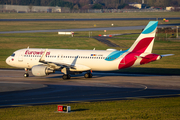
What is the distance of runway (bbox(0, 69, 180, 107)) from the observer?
33.3 m

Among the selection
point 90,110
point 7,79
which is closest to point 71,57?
point 7,79

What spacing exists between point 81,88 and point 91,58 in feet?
28.5

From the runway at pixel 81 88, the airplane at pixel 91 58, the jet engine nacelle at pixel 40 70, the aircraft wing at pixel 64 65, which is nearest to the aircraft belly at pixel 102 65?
the airplane at pixel 91 58

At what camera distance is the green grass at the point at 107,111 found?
2455 centimetres

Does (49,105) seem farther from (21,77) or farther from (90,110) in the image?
(21,77)

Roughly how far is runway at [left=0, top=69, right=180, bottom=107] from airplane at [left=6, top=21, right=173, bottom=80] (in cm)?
182

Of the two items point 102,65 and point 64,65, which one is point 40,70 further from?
point 102,65

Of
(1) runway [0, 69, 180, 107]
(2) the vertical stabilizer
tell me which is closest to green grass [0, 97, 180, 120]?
(1) runway [0, 69, 180, 107]

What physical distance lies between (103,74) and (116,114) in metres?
28.3

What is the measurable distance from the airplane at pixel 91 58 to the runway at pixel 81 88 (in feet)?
5.98

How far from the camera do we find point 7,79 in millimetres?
47062

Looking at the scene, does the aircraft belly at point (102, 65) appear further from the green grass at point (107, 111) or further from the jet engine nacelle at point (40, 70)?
the green grass at point (107, 111)

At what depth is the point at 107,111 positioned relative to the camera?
2669 centimetres

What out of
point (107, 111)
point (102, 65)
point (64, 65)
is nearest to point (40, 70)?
point (64, 65)
